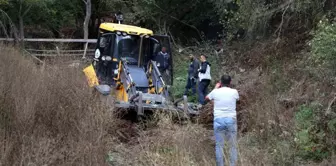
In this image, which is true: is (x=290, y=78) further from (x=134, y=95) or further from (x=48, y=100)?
(x=48, y=100)

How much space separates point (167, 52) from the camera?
554 inches

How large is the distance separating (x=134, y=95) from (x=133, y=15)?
13.8 metres

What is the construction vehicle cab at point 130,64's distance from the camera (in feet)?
41.1

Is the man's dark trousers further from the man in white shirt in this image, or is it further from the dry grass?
the man in white shirt

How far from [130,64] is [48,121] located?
629 centimetres

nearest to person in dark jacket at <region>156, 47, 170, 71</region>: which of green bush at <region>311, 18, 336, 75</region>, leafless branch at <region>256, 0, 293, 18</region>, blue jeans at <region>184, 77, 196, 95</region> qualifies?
blue jeans at <region>184, 77, 196, 95</region>

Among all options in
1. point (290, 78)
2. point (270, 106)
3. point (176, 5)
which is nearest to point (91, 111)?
point (270, 106)

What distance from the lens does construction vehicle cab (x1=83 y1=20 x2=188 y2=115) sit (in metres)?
12.5

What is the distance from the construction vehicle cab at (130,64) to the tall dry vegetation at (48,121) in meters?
4.32

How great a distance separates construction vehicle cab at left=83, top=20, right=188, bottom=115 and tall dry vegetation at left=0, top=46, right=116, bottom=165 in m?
4.32

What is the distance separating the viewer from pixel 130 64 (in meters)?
13.2

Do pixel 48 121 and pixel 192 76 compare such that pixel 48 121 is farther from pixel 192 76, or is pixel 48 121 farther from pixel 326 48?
pixel 192 76

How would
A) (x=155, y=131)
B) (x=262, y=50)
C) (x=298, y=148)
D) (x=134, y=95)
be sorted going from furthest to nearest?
1. (x=262, y=50)
2. (x=134, y=95)
3. (x=155, y=131)
4. (x=298, y=148)

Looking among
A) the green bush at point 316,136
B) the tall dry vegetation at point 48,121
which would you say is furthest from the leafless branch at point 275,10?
the tall dry vegetation at point 48,121
